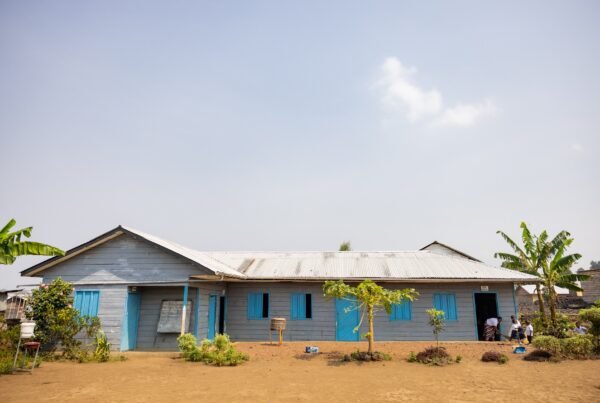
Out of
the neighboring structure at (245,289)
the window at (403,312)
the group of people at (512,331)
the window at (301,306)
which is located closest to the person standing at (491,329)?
the group of people at (512,331)

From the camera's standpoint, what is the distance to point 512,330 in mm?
17062

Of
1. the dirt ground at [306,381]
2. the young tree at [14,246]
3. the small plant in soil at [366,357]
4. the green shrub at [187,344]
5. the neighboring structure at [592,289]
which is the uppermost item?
the young tree at [14,246]

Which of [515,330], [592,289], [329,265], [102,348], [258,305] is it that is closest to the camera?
[102,348]

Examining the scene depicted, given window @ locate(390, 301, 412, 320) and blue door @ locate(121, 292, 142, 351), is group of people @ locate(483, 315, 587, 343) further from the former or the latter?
blue door @ locate(121, 292, 142, 351)

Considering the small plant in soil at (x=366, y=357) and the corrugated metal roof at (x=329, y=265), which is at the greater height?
the corrugated metal roof at (x=329, y=265)

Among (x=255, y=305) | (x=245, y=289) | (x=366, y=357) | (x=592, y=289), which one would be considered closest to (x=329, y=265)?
(x=255, y=305)

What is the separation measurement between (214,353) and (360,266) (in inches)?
342

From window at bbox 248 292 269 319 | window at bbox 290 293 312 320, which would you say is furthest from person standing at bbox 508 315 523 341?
window at bbox 248 292 269 319

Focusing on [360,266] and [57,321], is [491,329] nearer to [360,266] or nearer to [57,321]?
[360,266]

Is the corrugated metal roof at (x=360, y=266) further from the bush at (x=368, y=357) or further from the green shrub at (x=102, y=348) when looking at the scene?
the green shrub at (x=102, y=348)

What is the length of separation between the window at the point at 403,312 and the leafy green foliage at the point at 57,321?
12.4 metres

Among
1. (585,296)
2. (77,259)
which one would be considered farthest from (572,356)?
(585,296)

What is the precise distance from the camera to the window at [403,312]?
1825 centimetres

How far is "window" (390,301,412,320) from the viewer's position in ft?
59.9
